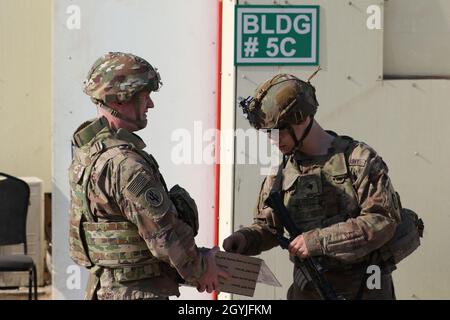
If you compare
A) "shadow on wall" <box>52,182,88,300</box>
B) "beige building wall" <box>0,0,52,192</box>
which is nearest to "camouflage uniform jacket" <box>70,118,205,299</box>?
"shadow on wall" <box>52,182,88,300</box>

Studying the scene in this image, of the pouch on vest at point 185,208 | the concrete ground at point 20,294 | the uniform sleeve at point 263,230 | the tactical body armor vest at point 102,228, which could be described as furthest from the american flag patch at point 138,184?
the concrete ground at point 20,294

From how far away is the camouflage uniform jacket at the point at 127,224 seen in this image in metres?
4.55

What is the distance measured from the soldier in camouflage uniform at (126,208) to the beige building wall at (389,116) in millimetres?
1755

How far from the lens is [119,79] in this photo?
473cm

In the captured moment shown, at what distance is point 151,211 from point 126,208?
109mm

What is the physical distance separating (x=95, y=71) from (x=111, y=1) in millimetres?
2081

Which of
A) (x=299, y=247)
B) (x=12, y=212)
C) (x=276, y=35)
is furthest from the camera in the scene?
(x=12, y=212)

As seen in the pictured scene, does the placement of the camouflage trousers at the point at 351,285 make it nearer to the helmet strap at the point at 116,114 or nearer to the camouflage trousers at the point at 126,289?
the camouflage trousers at the point at 126,289

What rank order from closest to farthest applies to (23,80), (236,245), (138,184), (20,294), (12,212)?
(138,184) → (236,245) → (12,212) → (20,294) → (23,80)

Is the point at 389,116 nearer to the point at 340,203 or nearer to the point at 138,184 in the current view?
the point at 340,203

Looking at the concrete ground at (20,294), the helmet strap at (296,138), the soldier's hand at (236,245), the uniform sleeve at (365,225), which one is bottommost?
the concrete ground at (20,294)

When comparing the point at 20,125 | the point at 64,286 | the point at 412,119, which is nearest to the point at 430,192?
the point at 412,119

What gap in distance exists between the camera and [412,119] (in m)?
6.55

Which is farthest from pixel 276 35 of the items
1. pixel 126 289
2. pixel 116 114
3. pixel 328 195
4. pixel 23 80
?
pixel 23 80
